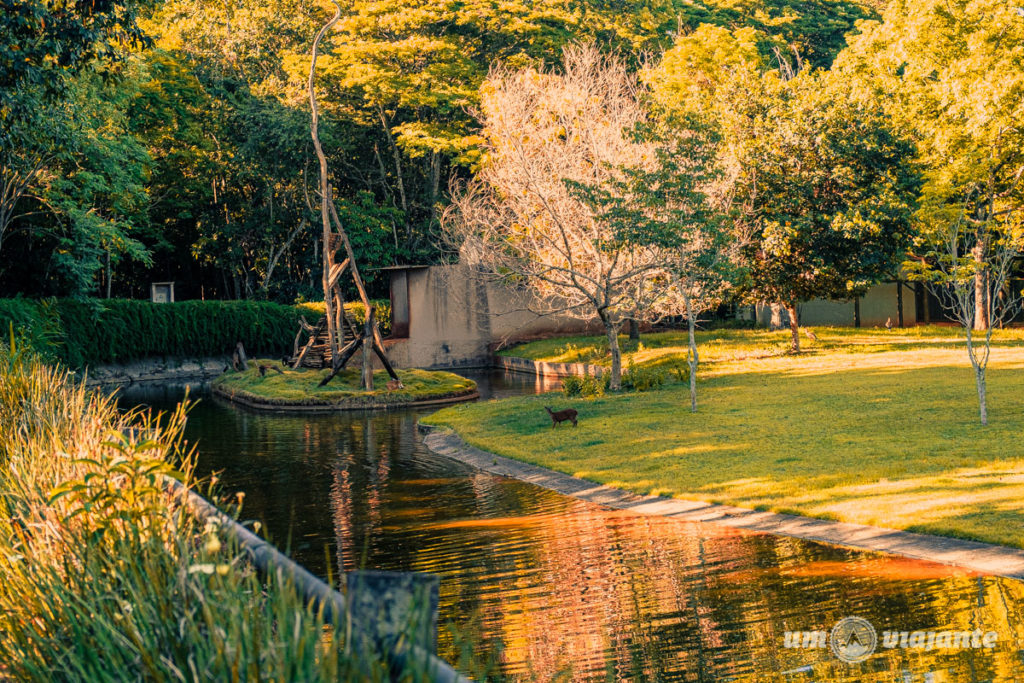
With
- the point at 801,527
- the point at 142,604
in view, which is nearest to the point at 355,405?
the point at 801,527

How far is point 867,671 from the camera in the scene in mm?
5844

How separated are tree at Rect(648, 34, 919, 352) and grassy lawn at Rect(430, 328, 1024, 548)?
2399mm

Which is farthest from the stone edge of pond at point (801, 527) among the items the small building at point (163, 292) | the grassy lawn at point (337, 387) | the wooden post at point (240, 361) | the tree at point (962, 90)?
the small building at point (163, 292)

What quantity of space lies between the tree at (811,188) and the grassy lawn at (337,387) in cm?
879

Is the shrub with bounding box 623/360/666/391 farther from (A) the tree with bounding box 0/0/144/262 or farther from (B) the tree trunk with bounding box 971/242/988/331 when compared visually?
(B) the tree trunk with bounding box 971/242/988/331

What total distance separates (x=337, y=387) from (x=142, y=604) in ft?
75.5

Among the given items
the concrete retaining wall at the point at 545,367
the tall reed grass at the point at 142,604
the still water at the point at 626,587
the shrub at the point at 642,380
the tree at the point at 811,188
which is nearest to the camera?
the tall reed grass at the point at 142,604

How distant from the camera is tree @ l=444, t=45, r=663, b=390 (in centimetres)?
2189

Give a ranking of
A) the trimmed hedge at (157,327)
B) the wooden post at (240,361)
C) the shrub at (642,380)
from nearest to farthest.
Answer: the shrub at (642,380)
the trimmed hedge at (157,327)
the wooden post at (240,361)

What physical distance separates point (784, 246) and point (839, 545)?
18.0 m

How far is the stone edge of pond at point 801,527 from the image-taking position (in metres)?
7.93

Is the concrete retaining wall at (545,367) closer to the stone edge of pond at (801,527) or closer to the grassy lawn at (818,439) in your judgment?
the grassy lawn at (818,439)

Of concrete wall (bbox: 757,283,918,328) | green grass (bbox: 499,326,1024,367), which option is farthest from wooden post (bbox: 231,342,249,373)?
concrete wall (bbox: 757,283,918,328)

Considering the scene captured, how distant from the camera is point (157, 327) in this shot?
3647cm
